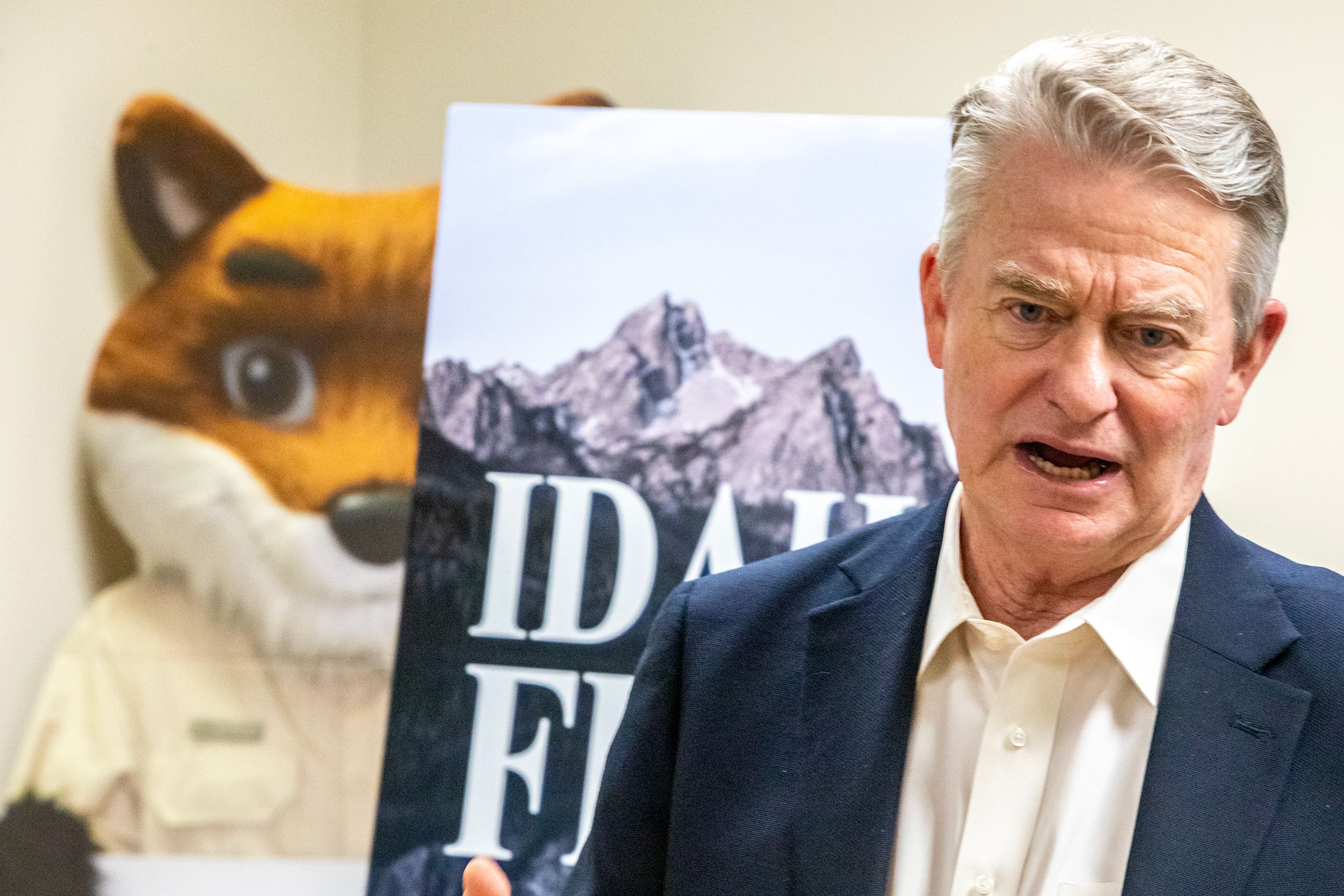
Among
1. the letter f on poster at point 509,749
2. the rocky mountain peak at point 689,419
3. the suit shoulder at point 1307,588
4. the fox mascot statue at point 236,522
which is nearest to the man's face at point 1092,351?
the suit shoulder at point 1307,588

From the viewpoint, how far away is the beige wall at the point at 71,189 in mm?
1796

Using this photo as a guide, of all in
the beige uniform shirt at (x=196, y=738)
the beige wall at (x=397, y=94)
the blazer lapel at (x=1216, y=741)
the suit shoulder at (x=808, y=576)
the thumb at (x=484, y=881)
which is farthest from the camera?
the beige uniform shirt at (x=196, y=738)

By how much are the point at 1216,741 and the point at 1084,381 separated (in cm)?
30

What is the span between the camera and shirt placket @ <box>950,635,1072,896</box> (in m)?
1.00

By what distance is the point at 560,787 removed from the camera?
1.72 meters

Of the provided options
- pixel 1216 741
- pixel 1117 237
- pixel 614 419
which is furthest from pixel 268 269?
pixel 1216 741

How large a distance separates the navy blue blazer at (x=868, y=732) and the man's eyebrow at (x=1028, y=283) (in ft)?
0.84

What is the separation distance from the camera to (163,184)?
6.08 ft

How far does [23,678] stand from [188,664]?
23 centimetres

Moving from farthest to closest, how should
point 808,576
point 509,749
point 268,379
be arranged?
point 268,379
point 509,749
point 808,576

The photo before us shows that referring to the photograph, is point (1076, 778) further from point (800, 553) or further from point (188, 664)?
point (188, 664)

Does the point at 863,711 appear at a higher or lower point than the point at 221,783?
higher

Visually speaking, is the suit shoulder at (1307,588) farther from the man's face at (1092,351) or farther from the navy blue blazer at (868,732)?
the man's face at (1092,351)

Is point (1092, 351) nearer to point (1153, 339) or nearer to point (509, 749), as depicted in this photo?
point (1153, 339)
